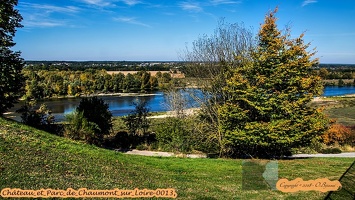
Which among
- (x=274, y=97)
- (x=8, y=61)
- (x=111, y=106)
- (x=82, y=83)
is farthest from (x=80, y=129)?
(x=82, y=83)

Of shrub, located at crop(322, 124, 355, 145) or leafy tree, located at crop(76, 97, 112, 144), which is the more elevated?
leafy tree, located at crop(76, 97, 112, 144)

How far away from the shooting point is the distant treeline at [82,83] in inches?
3484

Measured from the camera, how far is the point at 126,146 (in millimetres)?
26016

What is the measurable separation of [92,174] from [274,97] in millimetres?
12025

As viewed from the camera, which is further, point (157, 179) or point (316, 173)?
point (316, 173)

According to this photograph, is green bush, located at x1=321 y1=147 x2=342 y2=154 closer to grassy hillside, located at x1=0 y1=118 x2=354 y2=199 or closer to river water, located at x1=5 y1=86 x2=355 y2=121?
grassy hillside, located at x1=0 y1=118 x2=354 y2=199

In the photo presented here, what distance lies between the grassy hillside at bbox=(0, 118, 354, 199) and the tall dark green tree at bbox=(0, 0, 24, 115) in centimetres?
524

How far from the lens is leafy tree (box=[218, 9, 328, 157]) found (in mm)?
17531

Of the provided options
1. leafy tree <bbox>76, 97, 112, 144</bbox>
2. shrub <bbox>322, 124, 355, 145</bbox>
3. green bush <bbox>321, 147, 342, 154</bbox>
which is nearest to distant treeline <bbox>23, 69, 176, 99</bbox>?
shrub <bbox>322, 124, 355, 145</bbox>

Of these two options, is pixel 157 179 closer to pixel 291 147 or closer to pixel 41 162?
pixel 41 162

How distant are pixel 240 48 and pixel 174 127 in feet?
27.7

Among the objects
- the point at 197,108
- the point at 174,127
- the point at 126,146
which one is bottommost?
the point at 126,146

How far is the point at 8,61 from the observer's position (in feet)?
59.2

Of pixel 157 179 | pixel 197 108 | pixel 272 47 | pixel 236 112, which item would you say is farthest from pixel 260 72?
pixel 157 179
